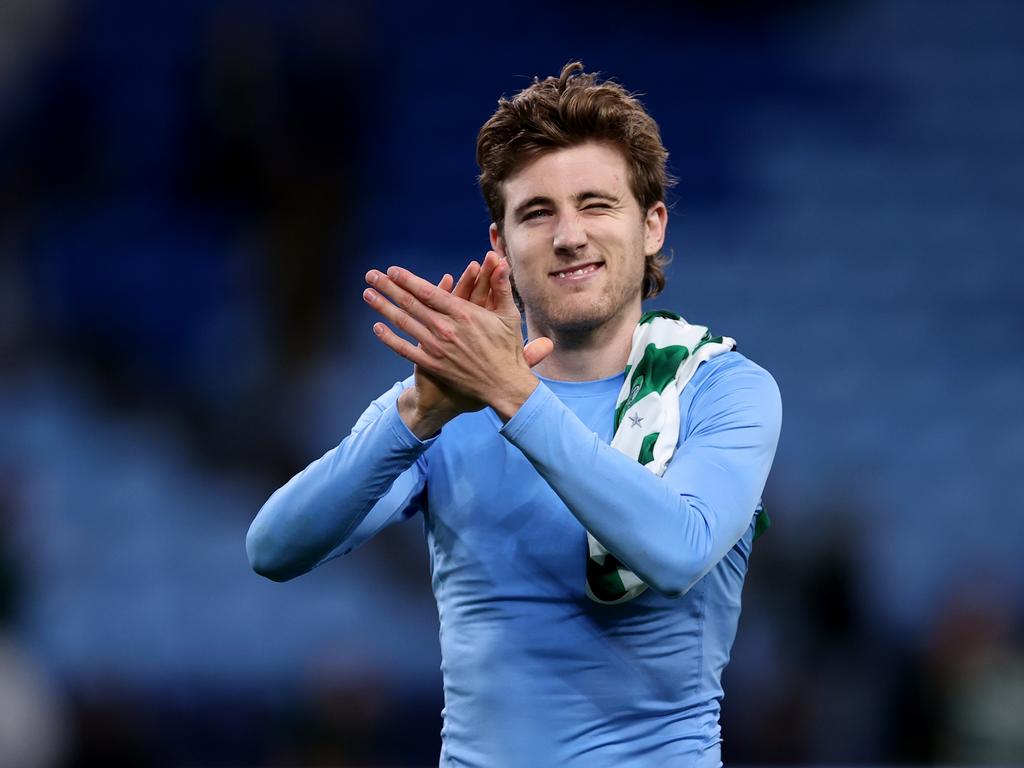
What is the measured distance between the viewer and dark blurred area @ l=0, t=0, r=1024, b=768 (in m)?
6.50

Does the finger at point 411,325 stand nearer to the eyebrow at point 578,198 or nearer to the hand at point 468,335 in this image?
the hand at point 468,335

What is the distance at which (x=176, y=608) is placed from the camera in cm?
700

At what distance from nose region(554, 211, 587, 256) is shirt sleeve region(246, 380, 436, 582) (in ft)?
1.30

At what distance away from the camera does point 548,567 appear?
242 centimetres

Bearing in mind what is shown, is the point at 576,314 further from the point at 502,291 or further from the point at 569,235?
the point at 502,291

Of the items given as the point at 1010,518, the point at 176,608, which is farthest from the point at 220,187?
the point at 1010,518

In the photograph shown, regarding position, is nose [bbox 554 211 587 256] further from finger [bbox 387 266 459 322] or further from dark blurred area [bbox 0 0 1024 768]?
dark blurred area [bbox 0 0 1024 768]

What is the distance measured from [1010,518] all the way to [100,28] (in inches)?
220

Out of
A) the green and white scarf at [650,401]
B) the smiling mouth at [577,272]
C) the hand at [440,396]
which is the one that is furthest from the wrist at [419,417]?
the smiling mouth at [577,272]

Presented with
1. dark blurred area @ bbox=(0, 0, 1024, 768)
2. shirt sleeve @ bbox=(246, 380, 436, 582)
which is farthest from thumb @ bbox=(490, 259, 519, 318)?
dark blurred area @ bbox=(0, 0, 1024, 768)

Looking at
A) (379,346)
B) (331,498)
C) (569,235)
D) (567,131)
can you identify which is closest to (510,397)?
(331,498)

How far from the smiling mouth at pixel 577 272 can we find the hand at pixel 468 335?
0.40 meters

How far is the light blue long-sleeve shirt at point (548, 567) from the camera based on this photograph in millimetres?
2281

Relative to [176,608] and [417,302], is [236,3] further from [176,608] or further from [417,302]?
[417,302]
